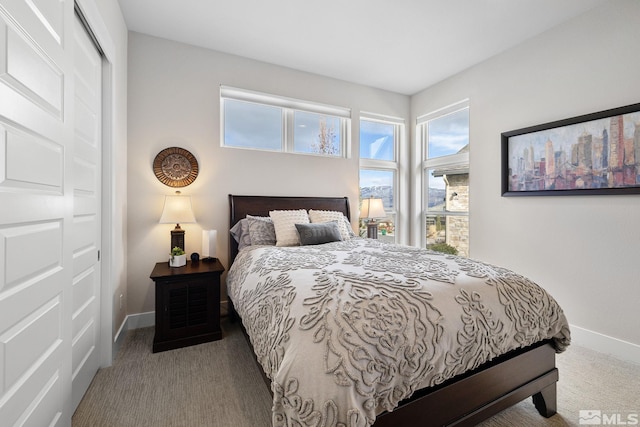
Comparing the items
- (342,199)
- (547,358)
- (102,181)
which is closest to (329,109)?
(342,199)

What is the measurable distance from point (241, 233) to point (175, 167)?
0.97 m

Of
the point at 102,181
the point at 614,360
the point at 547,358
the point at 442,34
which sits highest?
the point at 442,34

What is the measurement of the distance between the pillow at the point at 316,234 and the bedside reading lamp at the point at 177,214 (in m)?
1.06

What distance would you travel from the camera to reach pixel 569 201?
264cm

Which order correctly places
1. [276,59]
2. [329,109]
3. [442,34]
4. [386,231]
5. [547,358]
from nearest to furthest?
1. [547,358]
2. [442,34]
3. [276,59]
4. [329,109]
5. [386,231]

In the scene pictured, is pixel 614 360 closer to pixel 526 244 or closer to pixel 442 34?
pixel 526 244

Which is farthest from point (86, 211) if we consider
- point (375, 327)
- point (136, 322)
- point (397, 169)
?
point (397, 169)

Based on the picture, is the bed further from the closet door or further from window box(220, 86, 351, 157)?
window box(220, 86, 351, 157)

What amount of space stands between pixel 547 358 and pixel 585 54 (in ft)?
8.66

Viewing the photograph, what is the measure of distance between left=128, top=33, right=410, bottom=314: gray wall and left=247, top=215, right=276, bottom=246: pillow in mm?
432

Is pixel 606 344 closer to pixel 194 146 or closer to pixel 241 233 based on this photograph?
pixel 241 233

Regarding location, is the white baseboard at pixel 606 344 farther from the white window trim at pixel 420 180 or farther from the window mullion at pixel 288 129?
the window mullion at pixel 288 129

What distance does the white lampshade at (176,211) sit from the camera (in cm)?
263

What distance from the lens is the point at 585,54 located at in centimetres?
252
